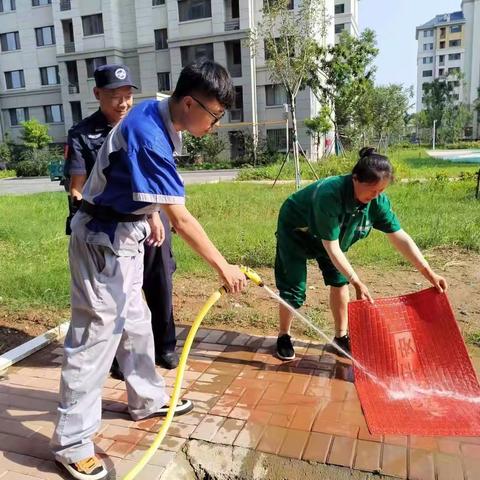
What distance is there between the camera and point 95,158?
2.89 m

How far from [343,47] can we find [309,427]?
2183cm

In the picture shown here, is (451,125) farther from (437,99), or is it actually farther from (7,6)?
(7,6)

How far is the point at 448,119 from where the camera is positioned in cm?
5075

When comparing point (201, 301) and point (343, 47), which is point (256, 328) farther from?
point (343, 47)

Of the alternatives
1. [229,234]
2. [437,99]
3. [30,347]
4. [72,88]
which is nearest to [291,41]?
[229,234]

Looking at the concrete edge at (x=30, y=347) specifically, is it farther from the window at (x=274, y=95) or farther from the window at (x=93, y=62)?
the window at (x=93, y=62)

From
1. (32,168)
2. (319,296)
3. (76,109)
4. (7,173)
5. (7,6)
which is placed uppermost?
(7,6)

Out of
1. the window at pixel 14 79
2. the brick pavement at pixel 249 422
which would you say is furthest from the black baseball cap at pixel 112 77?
the window at pixel 14 79

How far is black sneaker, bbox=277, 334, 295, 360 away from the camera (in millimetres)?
3223

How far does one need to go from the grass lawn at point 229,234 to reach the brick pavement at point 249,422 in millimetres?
1708

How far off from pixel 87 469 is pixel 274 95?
97.4 feet

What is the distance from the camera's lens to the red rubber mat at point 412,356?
2686mm

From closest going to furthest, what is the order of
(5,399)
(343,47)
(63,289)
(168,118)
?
1. (168,118)
2. (5,399)
3. (63,289)
4. (343,47)

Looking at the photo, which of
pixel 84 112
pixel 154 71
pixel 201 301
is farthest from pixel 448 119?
pixel 201 301
